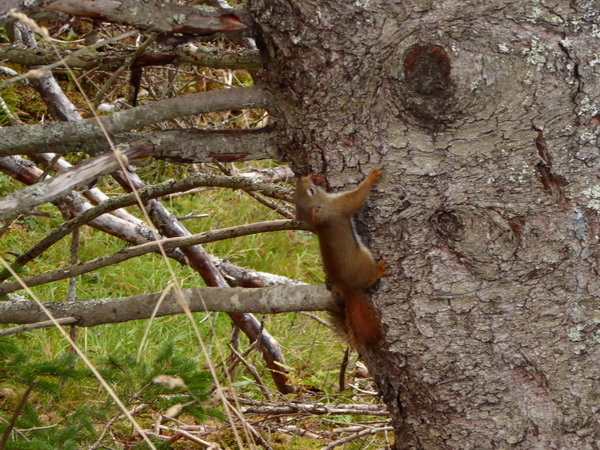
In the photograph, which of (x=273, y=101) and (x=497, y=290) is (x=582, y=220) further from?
(x=273, y=101)

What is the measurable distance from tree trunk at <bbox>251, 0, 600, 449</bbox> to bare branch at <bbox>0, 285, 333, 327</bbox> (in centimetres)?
27

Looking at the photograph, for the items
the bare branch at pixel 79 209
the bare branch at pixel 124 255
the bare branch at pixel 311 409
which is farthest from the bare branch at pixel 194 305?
the bare branch at pixel 311 409

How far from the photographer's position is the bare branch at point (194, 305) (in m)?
1.92

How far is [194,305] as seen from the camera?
1928mm

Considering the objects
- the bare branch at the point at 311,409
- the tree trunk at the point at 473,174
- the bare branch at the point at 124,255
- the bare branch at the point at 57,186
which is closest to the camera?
the bare branch at the point at 57,186

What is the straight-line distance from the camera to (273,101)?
5.78ft

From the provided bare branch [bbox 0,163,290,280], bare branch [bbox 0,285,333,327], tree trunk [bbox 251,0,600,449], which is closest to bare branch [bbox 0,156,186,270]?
bare branch [bbox 0,163,290,280]

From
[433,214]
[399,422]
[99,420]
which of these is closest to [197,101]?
[433,214]

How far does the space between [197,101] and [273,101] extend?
0.18 metres

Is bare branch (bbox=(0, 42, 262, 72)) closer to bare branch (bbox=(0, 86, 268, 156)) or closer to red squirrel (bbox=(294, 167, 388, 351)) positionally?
bare branch (bbox=(0, 86, 268, 156))

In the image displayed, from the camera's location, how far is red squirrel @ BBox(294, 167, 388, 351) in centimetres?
175

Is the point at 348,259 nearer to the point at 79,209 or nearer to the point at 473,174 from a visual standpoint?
the point at 473,174

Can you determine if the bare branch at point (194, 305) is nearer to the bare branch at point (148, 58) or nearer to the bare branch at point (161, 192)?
the bare branch at point (161, 192)

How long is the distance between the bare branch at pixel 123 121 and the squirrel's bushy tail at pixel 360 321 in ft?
1.77
